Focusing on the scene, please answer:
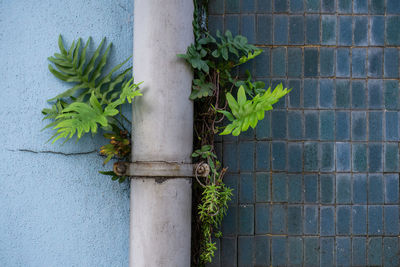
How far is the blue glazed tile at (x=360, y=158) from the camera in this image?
2.37 meters

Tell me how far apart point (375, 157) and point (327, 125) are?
390mm

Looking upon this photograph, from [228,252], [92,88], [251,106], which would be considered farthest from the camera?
[228,252]

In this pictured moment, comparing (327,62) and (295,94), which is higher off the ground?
(327,62)

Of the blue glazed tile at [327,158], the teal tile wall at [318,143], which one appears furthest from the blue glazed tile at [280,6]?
the blue glazed tile at [327,158]

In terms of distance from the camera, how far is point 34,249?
88.2 inches

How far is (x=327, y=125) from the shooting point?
7.81 feet

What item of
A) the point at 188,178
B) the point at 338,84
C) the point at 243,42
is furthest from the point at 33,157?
the point at 338,84

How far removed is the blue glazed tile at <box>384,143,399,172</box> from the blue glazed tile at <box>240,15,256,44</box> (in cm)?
117

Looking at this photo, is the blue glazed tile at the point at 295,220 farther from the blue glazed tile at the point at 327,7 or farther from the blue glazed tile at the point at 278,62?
the blue glazed tile at the point at 327,7

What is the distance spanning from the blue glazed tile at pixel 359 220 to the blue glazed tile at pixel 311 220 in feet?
0.84

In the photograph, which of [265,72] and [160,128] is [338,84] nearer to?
[265,72]

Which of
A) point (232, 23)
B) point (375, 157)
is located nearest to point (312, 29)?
point (232, 23)

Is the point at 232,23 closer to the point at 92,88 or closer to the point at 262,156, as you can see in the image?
the point at 262,156

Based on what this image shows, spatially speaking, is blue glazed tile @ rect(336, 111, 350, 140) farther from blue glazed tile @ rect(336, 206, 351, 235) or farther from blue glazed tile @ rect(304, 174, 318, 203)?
blue glazed tile @ rect(336, 206, 351, 235)
